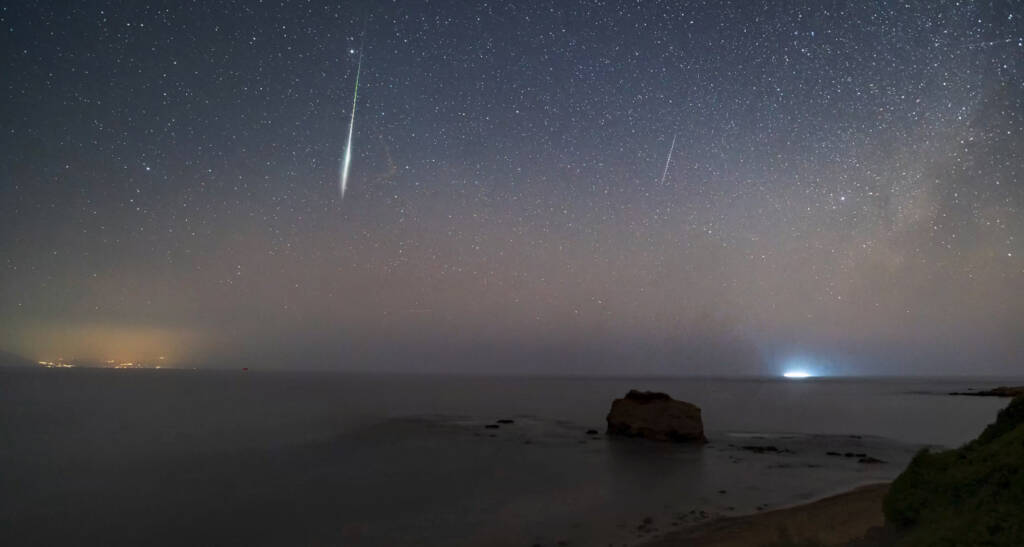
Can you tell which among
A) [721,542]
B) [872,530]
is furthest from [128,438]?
[872,530]

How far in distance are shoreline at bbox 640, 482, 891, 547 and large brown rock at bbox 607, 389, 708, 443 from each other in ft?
62.6

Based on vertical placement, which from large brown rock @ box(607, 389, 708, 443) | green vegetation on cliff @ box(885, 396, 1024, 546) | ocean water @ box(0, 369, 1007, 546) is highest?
green vegetation on cliff @ box(885, 396, 1024, 546)

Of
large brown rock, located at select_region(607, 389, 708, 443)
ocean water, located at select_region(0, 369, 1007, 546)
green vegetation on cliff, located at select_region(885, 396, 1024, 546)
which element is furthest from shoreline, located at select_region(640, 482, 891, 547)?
large brown rock, located at select_region(607, 389, 708, 443)

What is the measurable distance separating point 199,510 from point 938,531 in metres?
22.0

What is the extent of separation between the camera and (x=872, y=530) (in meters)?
9.62

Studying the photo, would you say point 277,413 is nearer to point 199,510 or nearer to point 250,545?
point 199,510

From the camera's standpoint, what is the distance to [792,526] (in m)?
13.3

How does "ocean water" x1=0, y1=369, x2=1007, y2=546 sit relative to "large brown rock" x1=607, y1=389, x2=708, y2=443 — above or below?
below

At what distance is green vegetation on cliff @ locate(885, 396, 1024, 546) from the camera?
250 inches

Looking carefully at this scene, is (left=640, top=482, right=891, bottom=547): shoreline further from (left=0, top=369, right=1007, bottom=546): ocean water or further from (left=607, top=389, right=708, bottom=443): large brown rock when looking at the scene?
(left=607, top=389, right=708, bottom=443): large brown rock

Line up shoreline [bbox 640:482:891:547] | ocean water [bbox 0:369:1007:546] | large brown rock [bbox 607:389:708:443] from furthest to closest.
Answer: large brown rock [bbox 607:389:708:443] → ocean water [bbox 0:369:1007:546] → shoreline [bbox 640:482:891:547]

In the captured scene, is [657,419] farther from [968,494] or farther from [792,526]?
[968,494]

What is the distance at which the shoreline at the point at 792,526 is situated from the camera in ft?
37.7

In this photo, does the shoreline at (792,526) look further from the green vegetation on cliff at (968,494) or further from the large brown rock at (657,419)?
the large brown rock at (657,419)
